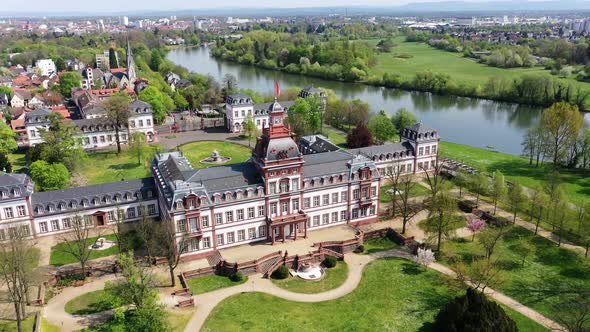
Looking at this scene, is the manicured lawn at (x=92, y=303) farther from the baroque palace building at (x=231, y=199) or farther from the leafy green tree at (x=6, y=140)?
the leafy green tree at (x=6, y=140)

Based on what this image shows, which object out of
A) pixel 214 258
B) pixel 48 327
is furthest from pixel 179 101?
pixel 48 327

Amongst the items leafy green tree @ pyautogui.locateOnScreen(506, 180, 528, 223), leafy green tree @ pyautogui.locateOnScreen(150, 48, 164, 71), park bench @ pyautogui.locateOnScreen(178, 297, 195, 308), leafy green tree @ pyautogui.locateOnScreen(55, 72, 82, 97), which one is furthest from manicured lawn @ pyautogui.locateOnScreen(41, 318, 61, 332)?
leafy green tree @ pyautogui.locateOnScreen(150, 48, 164, 71)

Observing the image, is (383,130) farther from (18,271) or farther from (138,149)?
(18,271)

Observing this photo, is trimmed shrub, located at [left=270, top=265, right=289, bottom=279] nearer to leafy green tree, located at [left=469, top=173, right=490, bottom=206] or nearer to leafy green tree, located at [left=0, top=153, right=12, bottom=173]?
leafy green tree, located at [left=469, top=173, right=490, bottom=206]

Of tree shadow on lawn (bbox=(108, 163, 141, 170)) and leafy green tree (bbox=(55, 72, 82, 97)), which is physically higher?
leafy green tree (bbox=(55, 72, 82, 97))

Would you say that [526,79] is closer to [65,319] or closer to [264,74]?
[264,74]
